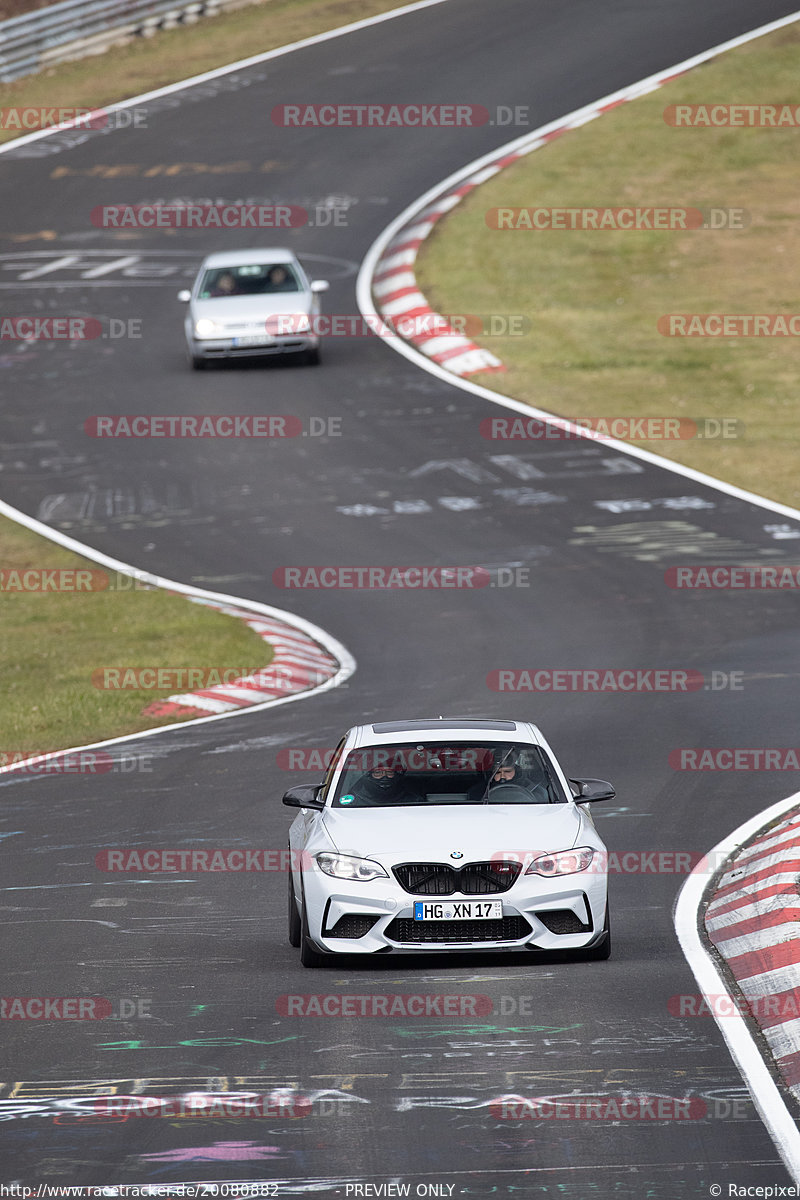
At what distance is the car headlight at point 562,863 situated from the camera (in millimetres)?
10086

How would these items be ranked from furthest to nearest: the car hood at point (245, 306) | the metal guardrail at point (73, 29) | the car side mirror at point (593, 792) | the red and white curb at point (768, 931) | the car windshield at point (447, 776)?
the metal guardrail at point (73, 29) < the car hood at point (245, 306) < the car windshield at point (447, 776) < the car side mirror at point (593, 792) < the red and white curb at point (768, 931)

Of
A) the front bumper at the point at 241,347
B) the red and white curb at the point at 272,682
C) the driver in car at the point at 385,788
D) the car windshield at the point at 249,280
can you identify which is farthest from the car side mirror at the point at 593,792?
the car windshield at the point at 249,280

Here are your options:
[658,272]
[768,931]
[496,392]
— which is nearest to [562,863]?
[768,931]

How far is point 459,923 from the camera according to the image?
10016 mm

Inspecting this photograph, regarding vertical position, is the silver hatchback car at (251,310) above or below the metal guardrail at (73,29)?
below

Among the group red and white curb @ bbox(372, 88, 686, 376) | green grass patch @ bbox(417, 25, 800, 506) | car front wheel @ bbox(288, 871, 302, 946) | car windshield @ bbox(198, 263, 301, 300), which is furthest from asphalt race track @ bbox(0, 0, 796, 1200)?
green grass patch @ bbox(417, 25, 800, 506)

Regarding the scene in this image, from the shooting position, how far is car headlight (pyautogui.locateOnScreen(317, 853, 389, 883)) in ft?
33.1

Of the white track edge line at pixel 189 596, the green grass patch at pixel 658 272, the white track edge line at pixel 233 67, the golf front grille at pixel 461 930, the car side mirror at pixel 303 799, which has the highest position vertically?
the white track edge line at pixel 233 67

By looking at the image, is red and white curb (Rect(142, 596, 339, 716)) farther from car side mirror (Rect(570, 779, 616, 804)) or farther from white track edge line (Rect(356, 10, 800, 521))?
car side mirror (Rect(570, 779, 616, 804))

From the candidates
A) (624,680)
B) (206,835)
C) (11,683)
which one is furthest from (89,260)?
(206,835)

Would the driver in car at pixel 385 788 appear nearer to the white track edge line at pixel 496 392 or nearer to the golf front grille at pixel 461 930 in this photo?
the golf front grille at pixel 461 930

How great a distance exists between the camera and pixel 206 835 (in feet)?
45.6

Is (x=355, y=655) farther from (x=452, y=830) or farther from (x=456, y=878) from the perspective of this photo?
(x=456, y=878)

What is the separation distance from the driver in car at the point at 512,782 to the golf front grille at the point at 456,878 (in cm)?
94
